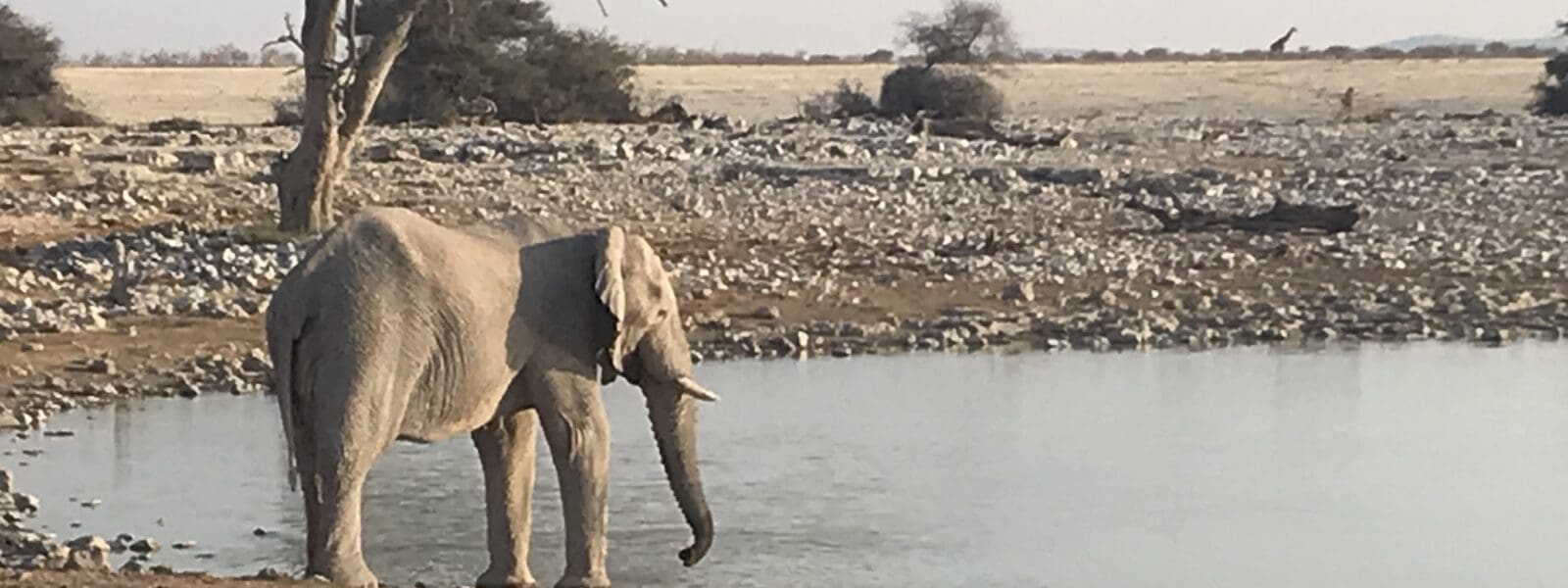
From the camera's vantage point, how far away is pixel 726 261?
19.9m

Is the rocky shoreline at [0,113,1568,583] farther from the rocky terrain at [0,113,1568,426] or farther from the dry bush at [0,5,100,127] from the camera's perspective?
the dry bush at [0,5,100,127]

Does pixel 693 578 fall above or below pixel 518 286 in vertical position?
below

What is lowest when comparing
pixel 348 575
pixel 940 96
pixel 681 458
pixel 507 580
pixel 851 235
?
pixel 940 96

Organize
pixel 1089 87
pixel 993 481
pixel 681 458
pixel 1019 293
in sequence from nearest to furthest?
pixel 681 458, pixel 993 481, pixel 1019 293, pixel 1089 87

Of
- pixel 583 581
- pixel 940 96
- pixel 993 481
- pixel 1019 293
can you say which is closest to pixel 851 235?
pixel 1019 293

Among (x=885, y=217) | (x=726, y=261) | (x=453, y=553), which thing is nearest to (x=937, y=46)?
(x=885, y=217)

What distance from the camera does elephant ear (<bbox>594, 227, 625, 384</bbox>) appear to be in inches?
337

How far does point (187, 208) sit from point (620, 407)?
30.5 feet

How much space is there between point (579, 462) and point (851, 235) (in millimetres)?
13043

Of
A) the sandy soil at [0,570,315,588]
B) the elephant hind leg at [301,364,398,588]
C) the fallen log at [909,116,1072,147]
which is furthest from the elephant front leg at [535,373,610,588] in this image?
the fallen log at [909,116,1072,147]

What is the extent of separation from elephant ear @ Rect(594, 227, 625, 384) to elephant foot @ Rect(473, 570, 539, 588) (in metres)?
0.85

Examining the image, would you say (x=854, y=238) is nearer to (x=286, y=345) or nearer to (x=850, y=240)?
(x=850, y=240)

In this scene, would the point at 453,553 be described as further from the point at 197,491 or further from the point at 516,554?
the point at 197,491

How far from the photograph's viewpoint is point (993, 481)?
1164 cm
